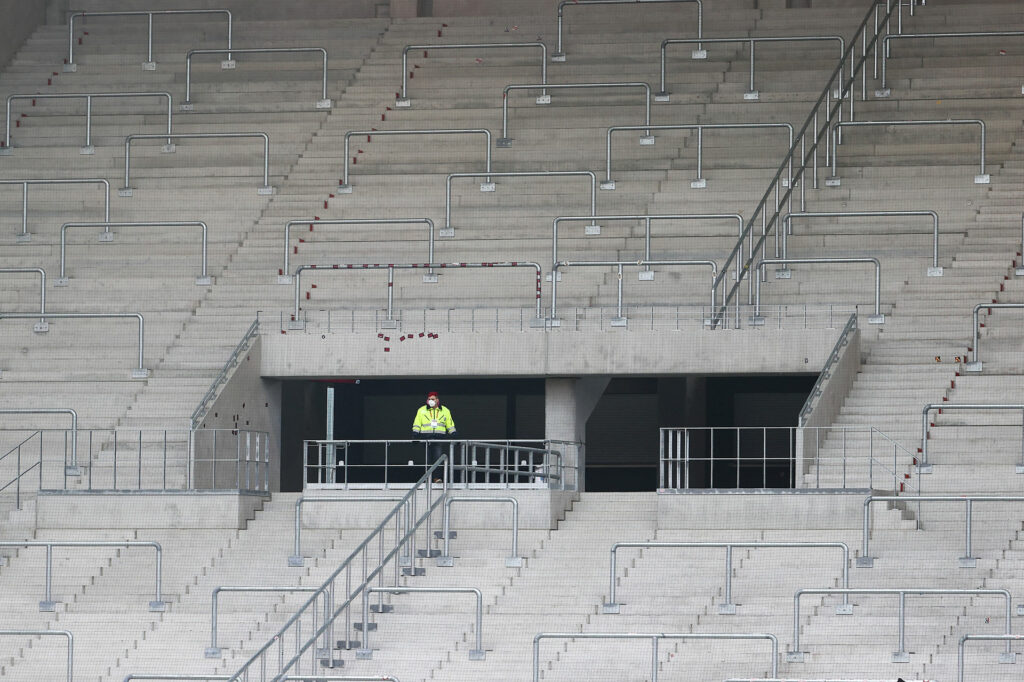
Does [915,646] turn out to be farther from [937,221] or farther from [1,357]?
[1,357]

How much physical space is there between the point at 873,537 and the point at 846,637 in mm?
2083

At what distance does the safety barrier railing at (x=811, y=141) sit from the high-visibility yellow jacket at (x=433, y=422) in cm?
343

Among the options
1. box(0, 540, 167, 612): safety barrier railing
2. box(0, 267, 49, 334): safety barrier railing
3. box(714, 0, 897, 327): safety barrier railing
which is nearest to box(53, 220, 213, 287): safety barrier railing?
box(0, 267, 49, 334): safety barrier railing

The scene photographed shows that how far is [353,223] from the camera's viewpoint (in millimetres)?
25250

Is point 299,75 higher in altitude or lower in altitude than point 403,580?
higher

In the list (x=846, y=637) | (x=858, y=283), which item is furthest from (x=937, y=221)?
(x=846, y=637)

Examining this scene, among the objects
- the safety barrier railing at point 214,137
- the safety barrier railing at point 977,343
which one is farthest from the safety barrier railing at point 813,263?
the safety barrier railing at point 214,137

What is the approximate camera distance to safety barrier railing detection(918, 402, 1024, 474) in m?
19.7

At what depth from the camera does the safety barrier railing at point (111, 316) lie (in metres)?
22.6

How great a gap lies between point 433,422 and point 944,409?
212 inches

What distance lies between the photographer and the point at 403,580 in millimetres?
17781

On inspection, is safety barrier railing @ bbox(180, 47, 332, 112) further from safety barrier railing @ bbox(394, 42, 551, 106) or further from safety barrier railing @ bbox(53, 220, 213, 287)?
safety barrier railing @ bbox(53, 220, 213, 287)

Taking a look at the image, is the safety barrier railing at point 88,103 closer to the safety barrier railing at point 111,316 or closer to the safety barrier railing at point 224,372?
the safety barrier railing at point 111,316

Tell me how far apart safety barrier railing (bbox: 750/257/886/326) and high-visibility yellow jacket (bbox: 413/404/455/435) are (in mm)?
3732
